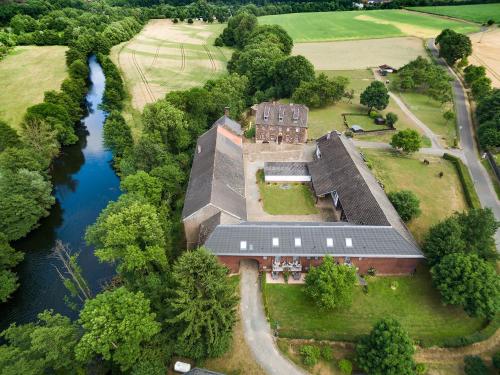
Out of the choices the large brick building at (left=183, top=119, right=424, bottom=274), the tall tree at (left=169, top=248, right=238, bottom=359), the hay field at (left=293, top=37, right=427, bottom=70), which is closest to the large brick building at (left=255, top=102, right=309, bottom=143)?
the large brick building at (left=183, top=119, right=424, bottom=274)

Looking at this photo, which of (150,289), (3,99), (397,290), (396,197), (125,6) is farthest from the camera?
(125,6)

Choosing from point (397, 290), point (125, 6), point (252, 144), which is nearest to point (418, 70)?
point (252, 144)

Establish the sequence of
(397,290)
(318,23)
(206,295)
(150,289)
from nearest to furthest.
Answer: (206,295)
(150,289)
(397,290)
(318,23)

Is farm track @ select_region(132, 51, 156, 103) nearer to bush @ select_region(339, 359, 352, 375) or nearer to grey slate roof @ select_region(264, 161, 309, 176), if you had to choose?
grey slate roof @ select_region(264, 161, 309, 176)

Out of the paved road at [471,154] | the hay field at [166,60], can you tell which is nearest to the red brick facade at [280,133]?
the paved road at [471,154]

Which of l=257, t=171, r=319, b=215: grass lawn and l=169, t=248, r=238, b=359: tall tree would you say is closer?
l=169, t=248, r=238, b=359: tall tree

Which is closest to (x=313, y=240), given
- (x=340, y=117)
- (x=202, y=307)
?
(x=202, y=307)

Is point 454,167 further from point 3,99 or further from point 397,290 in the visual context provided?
point 3,99
